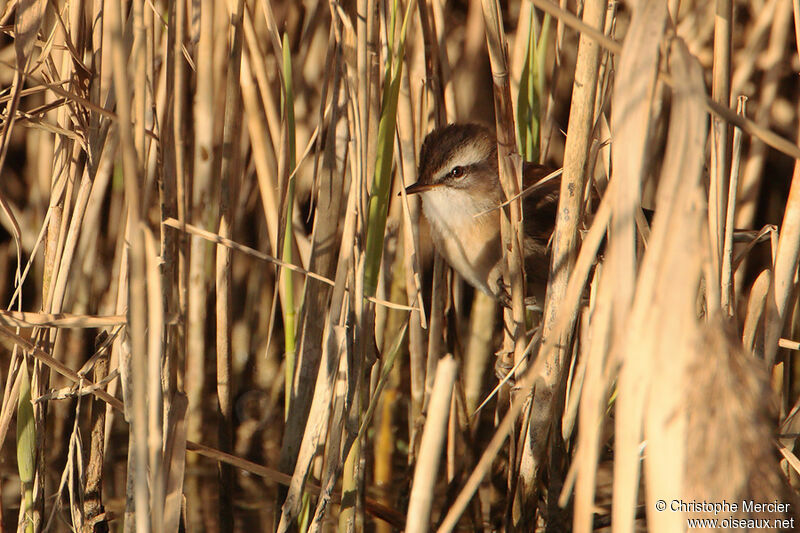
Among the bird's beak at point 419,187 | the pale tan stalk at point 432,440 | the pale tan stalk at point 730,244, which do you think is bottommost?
the pale tan stalk at point 432,440

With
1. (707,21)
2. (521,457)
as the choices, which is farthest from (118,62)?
(707,21)

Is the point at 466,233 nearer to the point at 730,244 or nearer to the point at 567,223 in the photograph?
the point at 567,223

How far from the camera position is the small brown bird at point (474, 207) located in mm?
2138

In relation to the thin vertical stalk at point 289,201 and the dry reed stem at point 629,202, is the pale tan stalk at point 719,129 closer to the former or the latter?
the dry reed stem at point 629,202

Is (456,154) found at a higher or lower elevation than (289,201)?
higher

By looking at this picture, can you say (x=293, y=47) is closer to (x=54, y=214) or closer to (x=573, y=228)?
(x=54, y=214)

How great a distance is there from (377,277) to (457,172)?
57 cm

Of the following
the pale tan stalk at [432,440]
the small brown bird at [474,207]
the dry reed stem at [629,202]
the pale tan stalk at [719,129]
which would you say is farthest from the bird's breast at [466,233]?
the dry reed stem at [629,202]

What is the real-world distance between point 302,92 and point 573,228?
1.33 m

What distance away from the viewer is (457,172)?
Answer: 2262 millimetres

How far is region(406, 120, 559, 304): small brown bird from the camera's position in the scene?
214 centimetres

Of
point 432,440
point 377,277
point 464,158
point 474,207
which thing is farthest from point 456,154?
point 432,440

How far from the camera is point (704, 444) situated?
0.91 m

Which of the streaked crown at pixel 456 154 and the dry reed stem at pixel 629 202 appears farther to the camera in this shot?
the streaked crown at pixel 456 154
